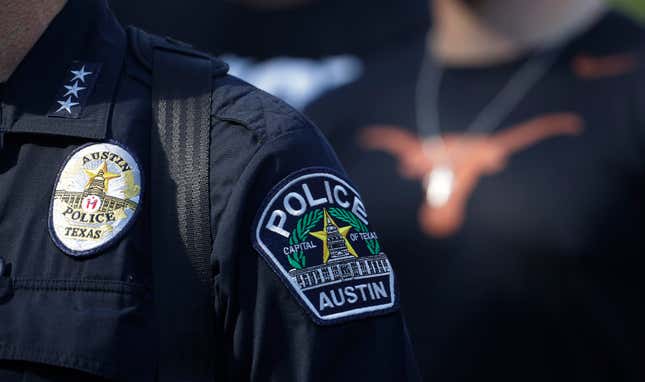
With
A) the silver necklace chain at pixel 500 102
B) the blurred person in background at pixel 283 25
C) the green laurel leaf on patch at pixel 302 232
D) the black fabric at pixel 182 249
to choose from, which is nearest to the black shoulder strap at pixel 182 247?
the black fabric at pixel 182 249

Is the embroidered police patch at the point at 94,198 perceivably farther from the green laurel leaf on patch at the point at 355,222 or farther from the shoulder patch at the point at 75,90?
the green laurel leaf on patch at the point at 355,222

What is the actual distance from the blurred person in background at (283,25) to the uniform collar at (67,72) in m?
3.40

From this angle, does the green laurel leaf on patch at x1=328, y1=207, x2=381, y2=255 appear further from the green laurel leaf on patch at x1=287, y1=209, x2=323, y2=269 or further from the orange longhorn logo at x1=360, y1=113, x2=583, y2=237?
the orange longhorn logo at x1=360, y1=113, x2=583, y2=237

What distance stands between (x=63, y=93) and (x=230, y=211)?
0.31 metres

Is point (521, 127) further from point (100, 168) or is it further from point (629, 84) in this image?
point (100, 168)

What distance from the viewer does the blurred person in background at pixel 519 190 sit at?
8.02 feet

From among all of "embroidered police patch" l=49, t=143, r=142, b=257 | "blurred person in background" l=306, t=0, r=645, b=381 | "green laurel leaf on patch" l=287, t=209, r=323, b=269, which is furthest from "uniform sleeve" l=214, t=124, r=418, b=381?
"blurred person in background" l=306, t=0, r=645, b=381

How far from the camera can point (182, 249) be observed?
131cm

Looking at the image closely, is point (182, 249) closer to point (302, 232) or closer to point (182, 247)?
point (182, 247)

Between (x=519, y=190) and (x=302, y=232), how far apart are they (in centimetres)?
131

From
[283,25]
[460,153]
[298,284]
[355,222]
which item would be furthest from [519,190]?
[283,25]

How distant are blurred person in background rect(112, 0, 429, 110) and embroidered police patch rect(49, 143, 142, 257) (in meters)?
3.56

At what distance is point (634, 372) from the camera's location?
2389 millimetres

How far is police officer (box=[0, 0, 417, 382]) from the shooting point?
130 centimetres
